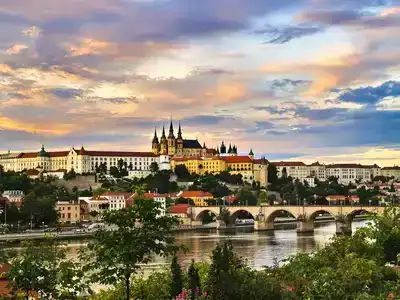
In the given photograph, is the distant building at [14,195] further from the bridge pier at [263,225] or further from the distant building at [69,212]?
the bridge pier at [263,225]

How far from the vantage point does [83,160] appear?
92.4 metres

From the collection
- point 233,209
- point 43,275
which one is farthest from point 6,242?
point 43,275

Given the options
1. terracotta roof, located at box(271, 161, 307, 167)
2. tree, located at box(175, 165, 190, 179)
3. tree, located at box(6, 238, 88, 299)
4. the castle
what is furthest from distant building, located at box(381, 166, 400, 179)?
tree, located at box(6, 238, 88, 299)

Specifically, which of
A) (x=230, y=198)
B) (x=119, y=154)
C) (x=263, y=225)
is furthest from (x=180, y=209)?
(x=119, y=154)

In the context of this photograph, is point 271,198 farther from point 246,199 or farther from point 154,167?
point 154,167

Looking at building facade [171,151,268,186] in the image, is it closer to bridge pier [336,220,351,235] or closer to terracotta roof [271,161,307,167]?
terracotta roof [271,161,307,167]

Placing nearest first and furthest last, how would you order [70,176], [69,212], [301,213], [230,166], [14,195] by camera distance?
[301,213], [69,212], [14,195], [70,176], [230,166]

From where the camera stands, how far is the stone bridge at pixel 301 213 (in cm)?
5412

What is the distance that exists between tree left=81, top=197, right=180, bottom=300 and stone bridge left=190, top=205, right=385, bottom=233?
141 ft

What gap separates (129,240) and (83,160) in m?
84.9

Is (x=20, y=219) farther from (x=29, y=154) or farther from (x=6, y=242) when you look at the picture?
(x=29, y=154)

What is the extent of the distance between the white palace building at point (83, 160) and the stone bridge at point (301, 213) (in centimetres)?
2922

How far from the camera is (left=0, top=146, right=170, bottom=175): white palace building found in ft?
304

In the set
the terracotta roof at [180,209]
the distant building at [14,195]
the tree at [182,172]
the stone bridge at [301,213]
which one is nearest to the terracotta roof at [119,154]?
the tree at [182,172]
